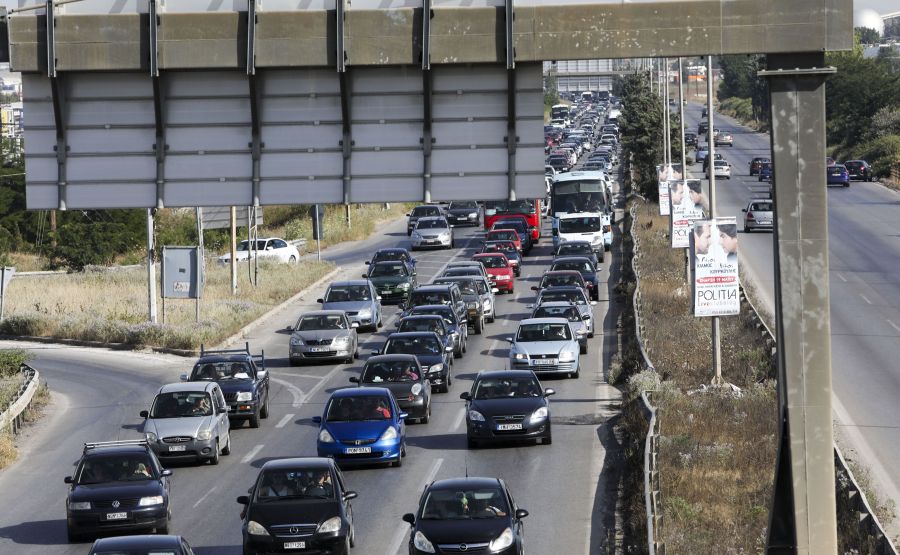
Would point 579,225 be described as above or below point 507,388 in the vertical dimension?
above

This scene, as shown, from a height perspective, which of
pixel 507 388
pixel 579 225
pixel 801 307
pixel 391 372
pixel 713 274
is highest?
pixel 579 225

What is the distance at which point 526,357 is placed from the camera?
3859 cm

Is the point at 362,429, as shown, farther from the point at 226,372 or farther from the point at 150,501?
the point at 226,372

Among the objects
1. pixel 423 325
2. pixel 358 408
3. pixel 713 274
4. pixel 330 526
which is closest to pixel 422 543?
pixel 330 526

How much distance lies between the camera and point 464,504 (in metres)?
20.5

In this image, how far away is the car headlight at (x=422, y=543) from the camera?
19859 millimetres

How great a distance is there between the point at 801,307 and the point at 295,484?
348 inches

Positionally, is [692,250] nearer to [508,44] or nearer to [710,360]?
[710,360]

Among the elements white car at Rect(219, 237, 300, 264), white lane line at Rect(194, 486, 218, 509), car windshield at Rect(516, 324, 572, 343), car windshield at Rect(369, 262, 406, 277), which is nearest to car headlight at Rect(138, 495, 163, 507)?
white lane line at Rect(194, 486, 218, 509)

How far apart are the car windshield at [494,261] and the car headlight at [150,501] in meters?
36.0

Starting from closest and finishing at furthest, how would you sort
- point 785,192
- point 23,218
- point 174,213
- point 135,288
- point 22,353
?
1. point 785,192
2. point 22,353
3. point 135,288
4. point 23,218
5. point 174,213

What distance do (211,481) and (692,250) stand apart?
1206 cm

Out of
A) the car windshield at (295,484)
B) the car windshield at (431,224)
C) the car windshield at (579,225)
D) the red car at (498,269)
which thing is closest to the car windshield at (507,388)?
the car windshield at (295,484)

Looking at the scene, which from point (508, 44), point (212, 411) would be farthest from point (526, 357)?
point (508, 44)
